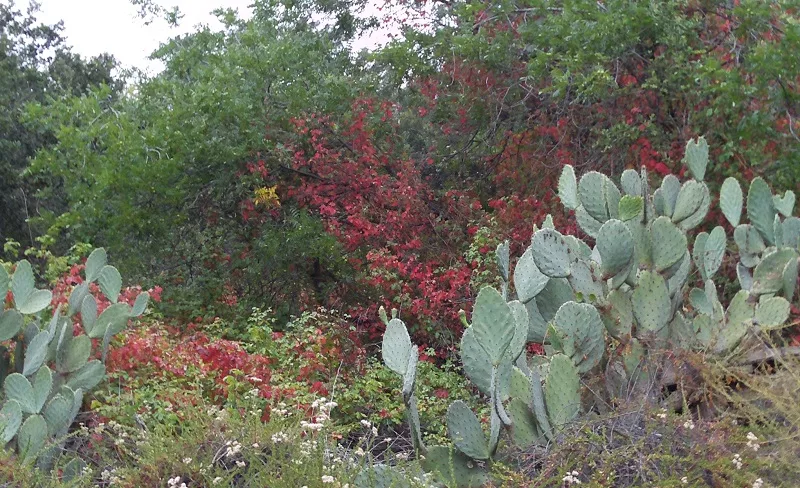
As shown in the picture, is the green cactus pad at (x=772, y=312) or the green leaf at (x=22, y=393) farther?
the green cactus pad at (x=772, y=312)

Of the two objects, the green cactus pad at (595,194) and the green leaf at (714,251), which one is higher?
the green cactus pad at (595,194)

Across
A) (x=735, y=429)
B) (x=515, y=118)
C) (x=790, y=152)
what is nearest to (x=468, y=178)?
(x=515, y=118)

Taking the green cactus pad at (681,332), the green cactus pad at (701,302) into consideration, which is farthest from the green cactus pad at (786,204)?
the green cactus pad at (681,332)

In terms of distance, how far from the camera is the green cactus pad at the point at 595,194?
438 cm

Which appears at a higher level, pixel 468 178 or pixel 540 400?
pixel 468 178

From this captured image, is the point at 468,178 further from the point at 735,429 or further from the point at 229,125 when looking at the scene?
the point at 735,429

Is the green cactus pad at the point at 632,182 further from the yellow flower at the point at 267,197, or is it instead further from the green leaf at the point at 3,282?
the yellow flower at the point at 267,197

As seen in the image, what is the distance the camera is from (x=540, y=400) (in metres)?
3.59

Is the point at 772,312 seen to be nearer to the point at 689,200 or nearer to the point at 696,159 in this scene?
the point at 689,200

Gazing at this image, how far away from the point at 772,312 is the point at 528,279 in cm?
150

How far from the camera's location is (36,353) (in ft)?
14.2

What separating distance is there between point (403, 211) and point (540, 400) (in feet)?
14.1

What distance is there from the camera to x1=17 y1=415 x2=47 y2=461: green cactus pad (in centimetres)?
390

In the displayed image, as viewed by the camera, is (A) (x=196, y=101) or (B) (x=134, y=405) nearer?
(B) (x=134, y=405)
